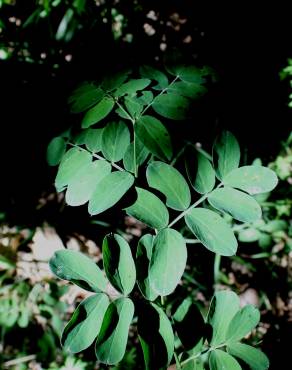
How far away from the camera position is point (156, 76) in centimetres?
126

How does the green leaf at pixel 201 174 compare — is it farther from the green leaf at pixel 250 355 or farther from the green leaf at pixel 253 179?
the green leaf at pixel 250 355

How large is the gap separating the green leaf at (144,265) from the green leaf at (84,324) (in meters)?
0.10

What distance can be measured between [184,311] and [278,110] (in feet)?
5.65

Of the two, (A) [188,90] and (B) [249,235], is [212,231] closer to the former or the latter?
(A) [188,90]

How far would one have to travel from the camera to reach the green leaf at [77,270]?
0.90 m

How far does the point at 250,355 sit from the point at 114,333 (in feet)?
1.34

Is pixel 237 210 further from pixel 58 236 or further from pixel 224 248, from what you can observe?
pixel 58 236

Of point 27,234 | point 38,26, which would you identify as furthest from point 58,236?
point 38,26

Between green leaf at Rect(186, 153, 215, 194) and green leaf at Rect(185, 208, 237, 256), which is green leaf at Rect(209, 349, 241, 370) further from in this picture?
green leaf at Rect(186, 153, 215, 194)

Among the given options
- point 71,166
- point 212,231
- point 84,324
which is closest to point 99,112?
point 71,166

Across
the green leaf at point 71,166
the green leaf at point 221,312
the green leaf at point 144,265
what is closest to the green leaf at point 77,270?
the green leaf at point 144,265

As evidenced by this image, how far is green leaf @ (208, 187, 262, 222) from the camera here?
0.94 m

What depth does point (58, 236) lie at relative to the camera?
210 centimetres

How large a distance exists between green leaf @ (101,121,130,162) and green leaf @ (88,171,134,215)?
0.08 m
